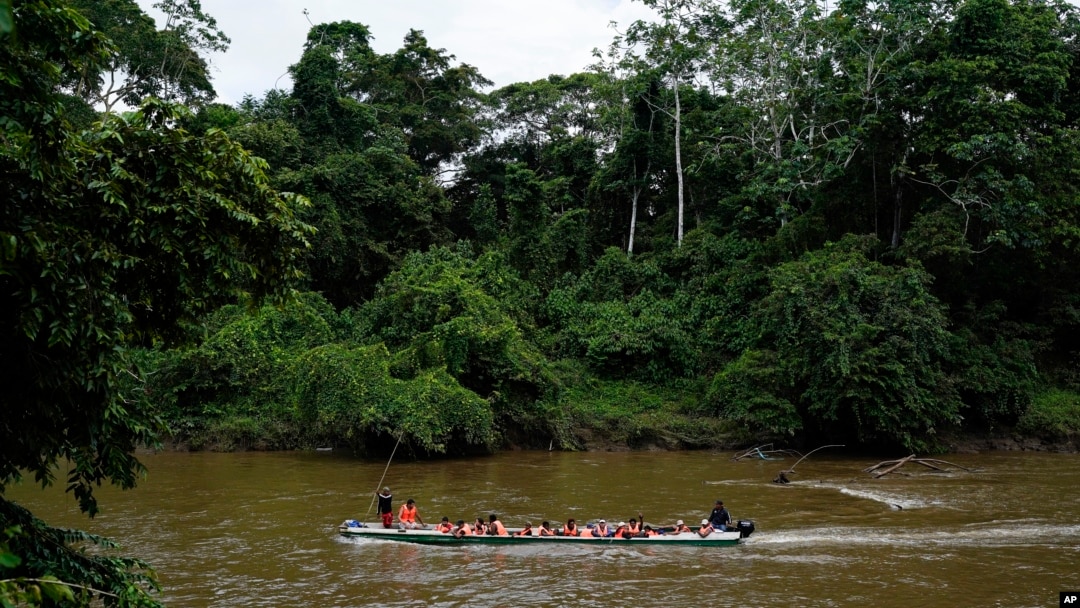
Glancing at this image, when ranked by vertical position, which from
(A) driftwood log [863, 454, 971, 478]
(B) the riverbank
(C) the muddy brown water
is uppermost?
(B) the riverbank

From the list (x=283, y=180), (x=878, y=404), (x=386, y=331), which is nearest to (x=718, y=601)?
(x=878, y=404)

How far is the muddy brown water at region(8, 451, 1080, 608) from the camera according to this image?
12.0 m

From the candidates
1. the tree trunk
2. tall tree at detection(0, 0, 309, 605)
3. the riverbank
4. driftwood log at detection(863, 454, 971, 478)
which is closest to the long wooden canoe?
driftwood log at detection(863, 454, 971, 478)

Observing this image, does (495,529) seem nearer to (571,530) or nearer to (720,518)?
(571,530)

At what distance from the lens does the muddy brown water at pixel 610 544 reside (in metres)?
12.0

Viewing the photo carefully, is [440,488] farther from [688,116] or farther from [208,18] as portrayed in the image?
[208,18]

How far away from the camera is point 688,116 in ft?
119

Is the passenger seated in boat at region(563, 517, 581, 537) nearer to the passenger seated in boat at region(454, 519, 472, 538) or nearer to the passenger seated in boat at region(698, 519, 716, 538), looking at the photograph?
the passenger seated in boat at region(454, 519, 472, 538)

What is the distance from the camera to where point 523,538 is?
14.6 metres

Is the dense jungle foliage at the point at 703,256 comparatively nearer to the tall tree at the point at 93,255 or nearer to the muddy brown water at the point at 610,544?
the muddy brown water at the point at 610,544

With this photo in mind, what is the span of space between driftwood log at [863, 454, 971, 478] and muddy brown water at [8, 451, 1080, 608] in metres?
0.33

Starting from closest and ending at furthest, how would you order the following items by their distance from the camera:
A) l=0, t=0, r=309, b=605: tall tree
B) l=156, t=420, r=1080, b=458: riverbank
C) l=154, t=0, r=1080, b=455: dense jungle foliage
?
l=0, t=0, r=309, b=605: tall tree
l=154, t=0, r=1080, b=455: dense jungle foliage
l=156, t=420, r=1080, b=458: riverbank

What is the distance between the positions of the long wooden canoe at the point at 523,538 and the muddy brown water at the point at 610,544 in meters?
0.16

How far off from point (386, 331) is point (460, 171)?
18.5 meters
